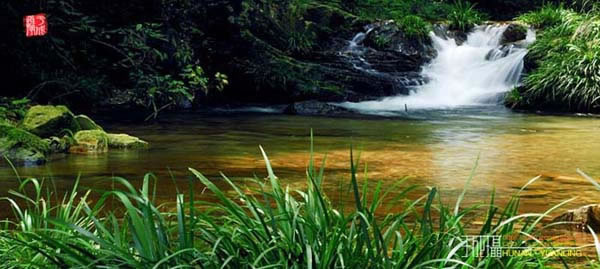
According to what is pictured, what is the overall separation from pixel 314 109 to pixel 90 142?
664 centimetres

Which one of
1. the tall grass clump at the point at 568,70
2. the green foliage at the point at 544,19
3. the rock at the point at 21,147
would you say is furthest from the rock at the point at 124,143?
the green foliage at the point at 544,19

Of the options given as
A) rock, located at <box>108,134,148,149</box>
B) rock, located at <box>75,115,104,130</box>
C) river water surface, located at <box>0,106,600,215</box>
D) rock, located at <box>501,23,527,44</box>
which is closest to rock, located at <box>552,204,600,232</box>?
river water surface, located at <box>0,106,600,215</box>

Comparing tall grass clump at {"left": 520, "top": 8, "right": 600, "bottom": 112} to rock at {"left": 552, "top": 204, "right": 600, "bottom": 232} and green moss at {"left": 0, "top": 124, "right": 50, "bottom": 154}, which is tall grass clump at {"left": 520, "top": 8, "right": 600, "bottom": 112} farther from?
rock at {"left": 552, "top": 204, "right": 600, "bottom": 232}

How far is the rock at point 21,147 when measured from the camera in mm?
7094

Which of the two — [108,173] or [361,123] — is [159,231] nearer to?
[108,173]

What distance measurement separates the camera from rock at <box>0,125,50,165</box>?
7.09 m

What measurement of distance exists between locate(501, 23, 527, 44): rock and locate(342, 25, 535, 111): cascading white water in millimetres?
118

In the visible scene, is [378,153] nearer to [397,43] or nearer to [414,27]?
[397,43]

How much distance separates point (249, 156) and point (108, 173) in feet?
5.36

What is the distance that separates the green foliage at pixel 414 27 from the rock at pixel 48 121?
11.3m

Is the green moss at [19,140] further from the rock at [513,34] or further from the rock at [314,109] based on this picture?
the rock at [513,34]

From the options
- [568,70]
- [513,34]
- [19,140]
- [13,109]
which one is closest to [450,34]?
[513,34]

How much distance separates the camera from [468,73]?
1761 centimetres

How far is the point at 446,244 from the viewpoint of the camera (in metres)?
2.47
